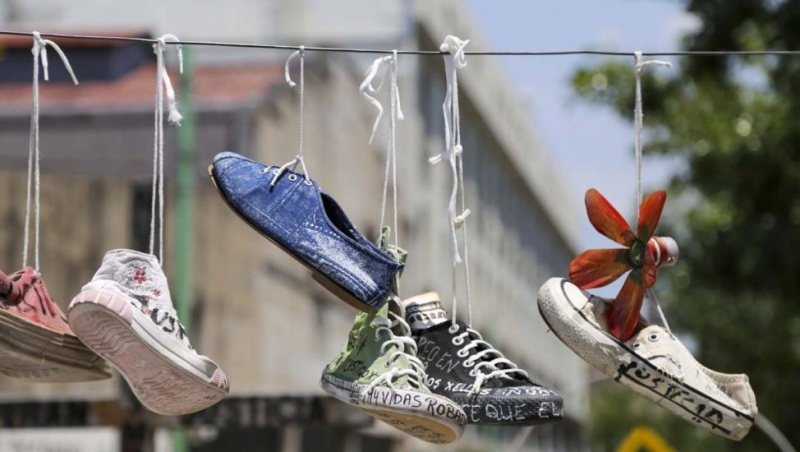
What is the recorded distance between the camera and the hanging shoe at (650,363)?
191 inches

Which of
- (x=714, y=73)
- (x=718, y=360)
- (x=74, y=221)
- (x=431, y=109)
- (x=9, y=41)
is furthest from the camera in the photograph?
(x=431, y=109)

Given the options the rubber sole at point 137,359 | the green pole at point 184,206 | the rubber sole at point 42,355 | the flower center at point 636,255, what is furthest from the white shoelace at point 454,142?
the green pole at point 184,206

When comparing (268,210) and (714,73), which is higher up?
(714,73)

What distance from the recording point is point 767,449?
17547 millimetres

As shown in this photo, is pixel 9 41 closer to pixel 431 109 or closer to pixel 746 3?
pixel 431 109

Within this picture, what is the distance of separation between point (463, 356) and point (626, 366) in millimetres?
503

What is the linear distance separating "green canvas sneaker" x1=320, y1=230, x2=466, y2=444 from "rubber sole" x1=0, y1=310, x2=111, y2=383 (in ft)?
2.44

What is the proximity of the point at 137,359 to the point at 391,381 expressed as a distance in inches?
29.6

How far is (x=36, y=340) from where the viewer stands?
464cm

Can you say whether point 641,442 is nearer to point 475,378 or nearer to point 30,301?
point 475,378

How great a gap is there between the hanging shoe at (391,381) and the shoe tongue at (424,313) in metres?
0.09

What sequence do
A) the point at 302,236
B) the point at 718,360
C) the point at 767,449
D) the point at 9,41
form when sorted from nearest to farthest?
the point at 302,236 → the point at 767,449 → the point at 718,360 → the point at 9,41

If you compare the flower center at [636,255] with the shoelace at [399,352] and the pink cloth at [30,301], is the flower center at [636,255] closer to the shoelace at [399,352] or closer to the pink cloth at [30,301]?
the shoelace at [399,352]

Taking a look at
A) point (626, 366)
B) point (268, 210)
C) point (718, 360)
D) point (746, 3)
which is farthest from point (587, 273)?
point (718, 360)
